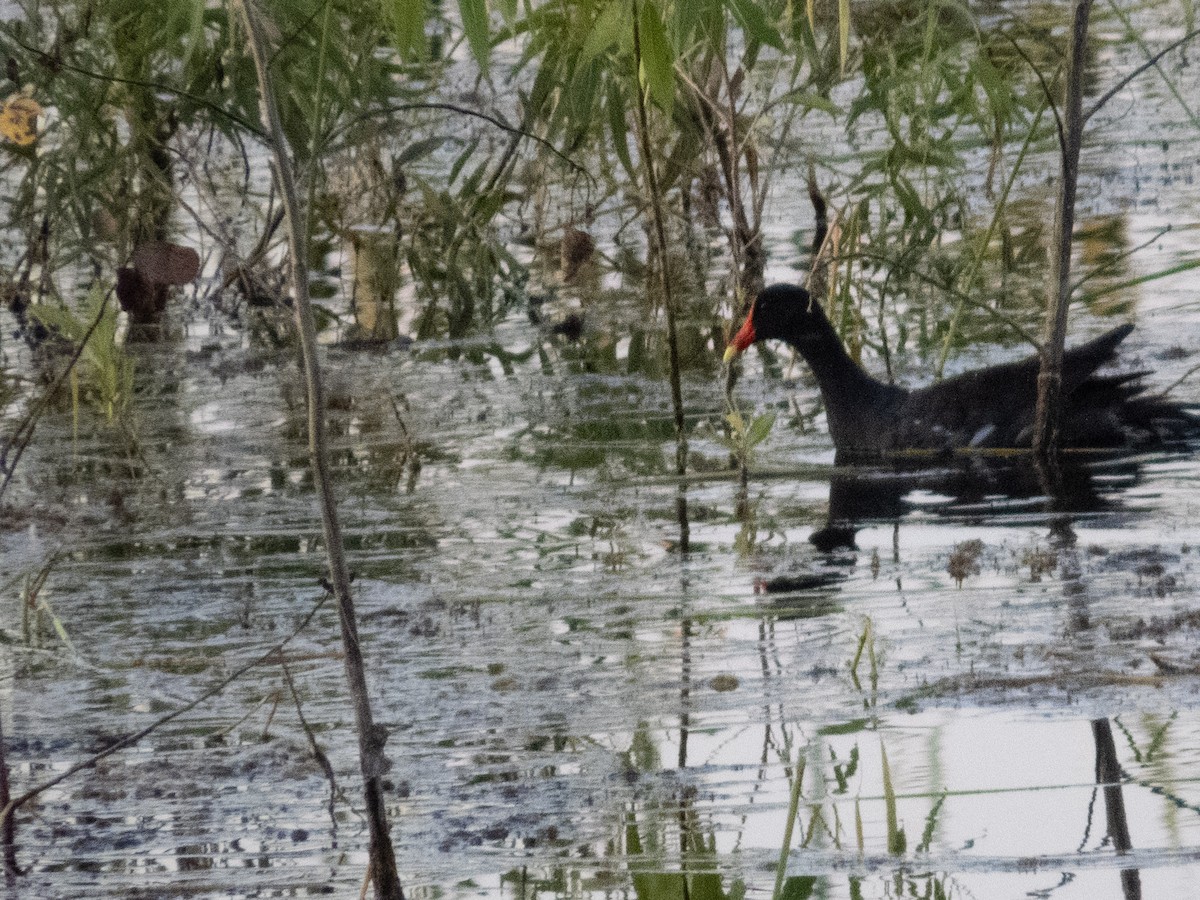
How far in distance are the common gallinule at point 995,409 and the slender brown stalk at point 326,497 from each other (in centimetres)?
363

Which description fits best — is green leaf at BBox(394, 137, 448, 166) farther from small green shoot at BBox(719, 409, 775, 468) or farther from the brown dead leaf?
small green shoot at BBox(719, 409, 775, 468)

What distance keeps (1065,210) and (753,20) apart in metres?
1.36

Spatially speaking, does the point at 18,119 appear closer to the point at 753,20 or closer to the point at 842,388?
the point at 753,20

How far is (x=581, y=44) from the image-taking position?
6641 millimetres

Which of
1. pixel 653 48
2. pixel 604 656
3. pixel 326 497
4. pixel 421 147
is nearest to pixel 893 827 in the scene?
pixel 326 497

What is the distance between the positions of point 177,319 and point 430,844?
6394 millimetres

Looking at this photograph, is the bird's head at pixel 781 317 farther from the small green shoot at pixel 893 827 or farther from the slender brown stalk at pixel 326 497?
the slender brown stalk at pixel 326 497

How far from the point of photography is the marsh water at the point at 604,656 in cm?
351

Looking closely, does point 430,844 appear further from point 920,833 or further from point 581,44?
point 581,44

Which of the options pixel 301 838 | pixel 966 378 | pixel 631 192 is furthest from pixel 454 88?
pixel 301 838

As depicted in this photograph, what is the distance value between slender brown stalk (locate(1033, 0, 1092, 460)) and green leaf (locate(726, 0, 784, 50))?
887mm

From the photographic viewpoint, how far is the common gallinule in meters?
6.57

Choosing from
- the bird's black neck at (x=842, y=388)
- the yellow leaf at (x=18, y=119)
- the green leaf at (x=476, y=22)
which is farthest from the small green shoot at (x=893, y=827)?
the bird's black neck at (x=842, y=388)

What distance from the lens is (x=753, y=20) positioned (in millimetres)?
4727
